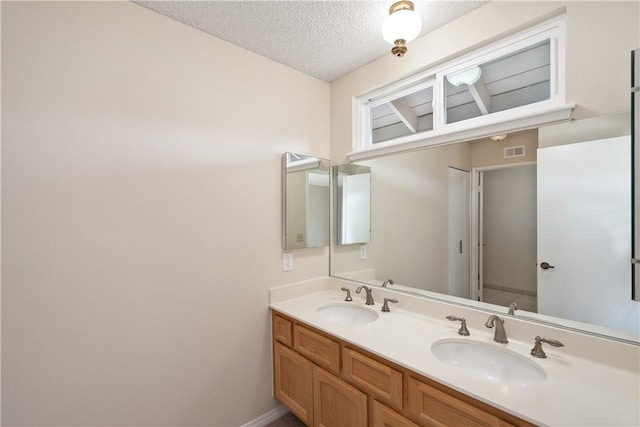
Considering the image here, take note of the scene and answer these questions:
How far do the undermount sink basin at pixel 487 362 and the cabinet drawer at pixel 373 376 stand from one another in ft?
0.86

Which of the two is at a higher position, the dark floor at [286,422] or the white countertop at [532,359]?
the white countertop at [532,359]

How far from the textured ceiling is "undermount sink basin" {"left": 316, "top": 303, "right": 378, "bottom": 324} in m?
1.83

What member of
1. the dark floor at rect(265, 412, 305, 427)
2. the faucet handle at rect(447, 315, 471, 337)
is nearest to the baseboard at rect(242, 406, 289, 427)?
the dark floor at rect(265, 412, 305, 427)

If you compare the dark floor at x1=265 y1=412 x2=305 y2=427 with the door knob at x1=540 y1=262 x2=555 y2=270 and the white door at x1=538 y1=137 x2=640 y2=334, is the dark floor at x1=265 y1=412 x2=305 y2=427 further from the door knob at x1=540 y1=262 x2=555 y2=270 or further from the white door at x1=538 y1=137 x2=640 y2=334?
the door knob at x1=540 y1=262 x2=555 y2=270

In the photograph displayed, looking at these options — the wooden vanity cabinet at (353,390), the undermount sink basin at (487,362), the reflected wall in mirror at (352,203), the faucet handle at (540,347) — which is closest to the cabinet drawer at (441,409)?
the wooden vanity cabinet at (353,390)

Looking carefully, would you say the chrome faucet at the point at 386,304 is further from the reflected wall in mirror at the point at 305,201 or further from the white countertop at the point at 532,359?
the reflected wall in mirror at the point at 305,201

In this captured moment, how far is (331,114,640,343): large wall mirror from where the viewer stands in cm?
126

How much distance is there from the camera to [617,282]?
124cm

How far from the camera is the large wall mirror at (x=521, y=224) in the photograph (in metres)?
1.26

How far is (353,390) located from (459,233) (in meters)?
1.15

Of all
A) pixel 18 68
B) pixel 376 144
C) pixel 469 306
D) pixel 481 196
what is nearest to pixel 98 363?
pixel 18 68

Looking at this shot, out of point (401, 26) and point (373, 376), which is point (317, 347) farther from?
point (401, 26)

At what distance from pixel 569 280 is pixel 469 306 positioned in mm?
491

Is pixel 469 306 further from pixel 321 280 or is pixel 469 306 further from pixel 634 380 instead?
pixel 321 280
